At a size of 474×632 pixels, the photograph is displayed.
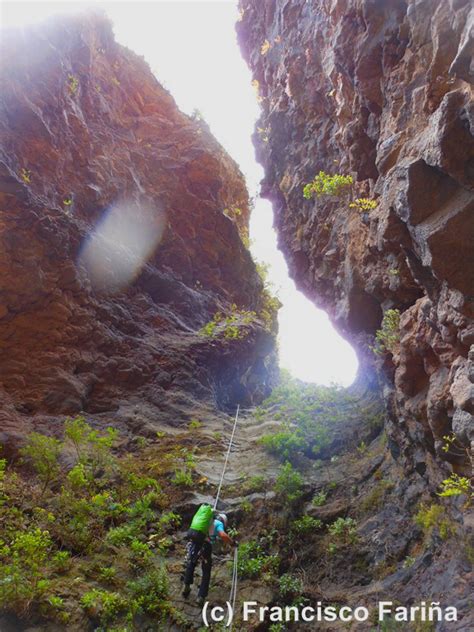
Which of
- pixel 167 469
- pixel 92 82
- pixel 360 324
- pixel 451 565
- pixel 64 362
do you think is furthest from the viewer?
pixel 92 82

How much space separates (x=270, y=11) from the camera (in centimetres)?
1800

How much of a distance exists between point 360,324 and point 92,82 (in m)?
13.4

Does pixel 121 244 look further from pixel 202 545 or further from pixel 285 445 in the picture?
pixel 202 545

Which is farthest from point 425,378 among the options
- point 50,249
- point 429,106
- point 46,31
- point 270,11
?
point 270,11

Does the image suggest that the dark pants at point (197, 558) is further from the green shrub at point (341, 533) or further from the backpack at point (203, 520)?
the green shrub at point (341, 533)

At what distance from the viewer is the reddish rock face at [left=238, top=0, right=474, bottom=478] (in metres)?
5.54

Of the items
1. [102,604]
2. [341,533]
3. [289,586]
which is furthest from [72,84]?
[289,586]

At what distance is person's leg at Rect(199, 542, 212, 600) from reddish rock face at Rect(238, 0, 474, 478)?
3744 millimetres

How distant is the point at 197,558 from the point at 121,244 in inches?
422

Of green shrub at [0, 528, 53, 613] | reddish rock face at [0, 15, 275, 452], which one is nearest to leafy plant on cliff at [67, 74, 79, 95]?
reddish rock face at [0, 15, 275, 452]

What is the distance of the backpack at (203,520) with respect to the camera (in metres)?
6.34

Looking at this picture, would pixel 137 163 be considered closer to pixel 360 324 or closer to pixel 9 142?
pixel 9 142

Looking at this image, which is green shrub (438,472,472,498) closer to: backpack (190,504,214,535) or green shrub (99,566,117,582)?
backpack (190,504,214,535)

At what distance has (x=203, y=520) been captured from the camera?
21.1 feet
